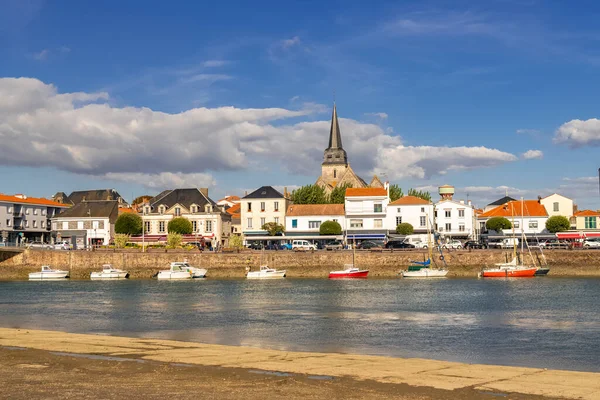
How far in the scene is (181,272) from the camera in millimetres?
80250

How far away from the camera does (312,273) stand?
267 feet

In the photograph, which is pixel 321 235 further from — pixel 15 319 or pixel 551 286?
pixel 15 319

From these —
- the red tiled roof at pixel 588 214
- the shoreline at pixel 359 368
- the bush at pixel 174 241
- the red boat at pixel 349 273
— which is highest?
the red tiled roof at pixel 588 214

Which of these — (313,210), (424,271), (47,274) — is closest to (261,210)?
(313,210)

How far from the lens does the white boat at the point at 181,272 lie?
263 ft

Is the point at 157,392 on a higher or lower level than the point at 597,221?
lower

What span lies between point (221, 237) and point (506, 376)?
88927mm

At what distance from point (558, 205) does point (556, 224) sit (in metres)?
13.9

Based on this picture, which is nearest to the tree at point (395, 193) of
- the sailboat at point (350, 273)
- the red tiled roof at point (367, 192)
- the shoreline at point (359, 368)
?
the red tiled roof at point (367, 192)

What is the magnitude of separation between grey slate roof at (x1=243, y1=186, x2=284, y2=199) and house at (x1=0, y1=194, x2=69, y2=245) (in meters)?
36.0

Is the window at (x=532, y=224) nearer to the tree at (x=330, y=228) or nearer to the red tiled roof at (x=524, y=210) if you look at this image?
the red tiled roof at (x=524, y=210)

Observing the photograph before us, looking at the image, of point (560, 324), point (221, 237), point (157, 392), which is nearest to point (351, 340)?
point (560, 324)

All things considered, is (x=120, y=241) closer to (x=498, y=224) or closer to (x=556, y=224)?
(x=498, y=224)

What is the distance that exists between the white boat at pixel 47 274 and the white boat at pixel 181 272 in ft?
39.5
